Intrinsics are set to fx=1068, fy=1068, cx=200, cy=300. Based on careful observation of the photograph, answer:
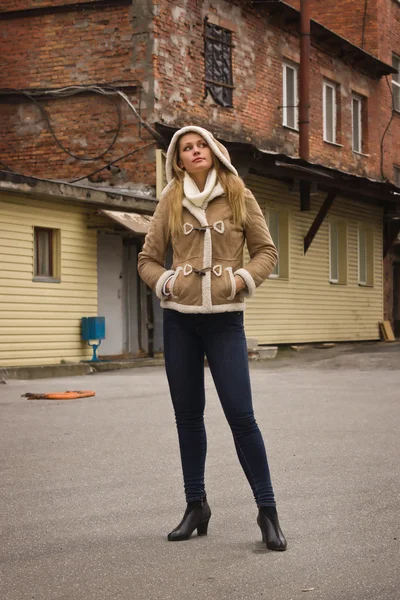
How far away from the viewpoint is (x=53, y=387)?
14.7 metres

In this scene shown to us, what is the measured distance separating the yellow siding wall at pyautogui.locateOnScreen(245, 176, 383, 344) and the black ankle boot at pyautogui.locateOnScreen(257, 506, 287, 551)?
18.7 m

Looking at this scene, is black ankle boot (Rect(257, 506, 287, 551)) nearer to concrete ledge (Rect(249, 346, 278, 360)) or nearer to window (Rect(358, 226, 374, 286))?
concrete ledge (Rect(249, 346, 278, 360))

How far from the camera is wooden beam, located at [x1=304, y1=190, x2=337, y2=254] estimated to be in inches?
997

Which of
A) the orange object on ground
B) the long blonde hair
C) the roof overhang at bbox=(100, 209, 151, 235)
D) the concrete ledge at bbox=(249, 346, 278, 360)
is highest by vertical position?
the roof overhang at bbox=(100, 209, 151, 235)

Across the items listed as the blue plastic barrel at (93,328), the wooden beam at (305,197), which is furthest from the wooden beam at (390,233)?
the blue plastic barrel at (93,328)

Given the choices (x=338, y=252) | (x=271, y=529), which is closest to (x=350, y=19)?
(x=338, y=252)

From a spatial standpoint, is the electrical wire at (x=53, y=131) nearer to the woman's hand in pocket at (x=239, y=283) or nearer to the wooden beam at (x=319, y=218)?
the wooden beam at (x=319, y=218)

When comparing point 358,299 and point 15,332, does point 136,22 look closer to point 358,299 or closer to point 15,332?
point 15,332

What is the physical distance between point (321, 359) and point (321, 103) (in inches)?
338

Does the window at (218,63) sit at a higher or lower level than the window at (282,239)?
higher

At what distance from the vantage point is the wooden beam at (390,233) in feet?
102

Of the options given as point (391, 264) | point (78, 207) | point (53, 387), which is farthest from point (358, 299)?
point (53, 387)

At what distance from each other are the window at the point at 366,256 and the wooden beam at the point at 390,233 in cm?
88

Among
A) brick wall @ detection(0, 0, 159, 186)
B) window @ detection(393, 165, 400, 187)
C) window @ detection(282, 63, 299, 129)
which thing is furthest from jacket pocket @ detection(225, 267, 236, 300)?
window @ detection(393, 165, 400, 187)
